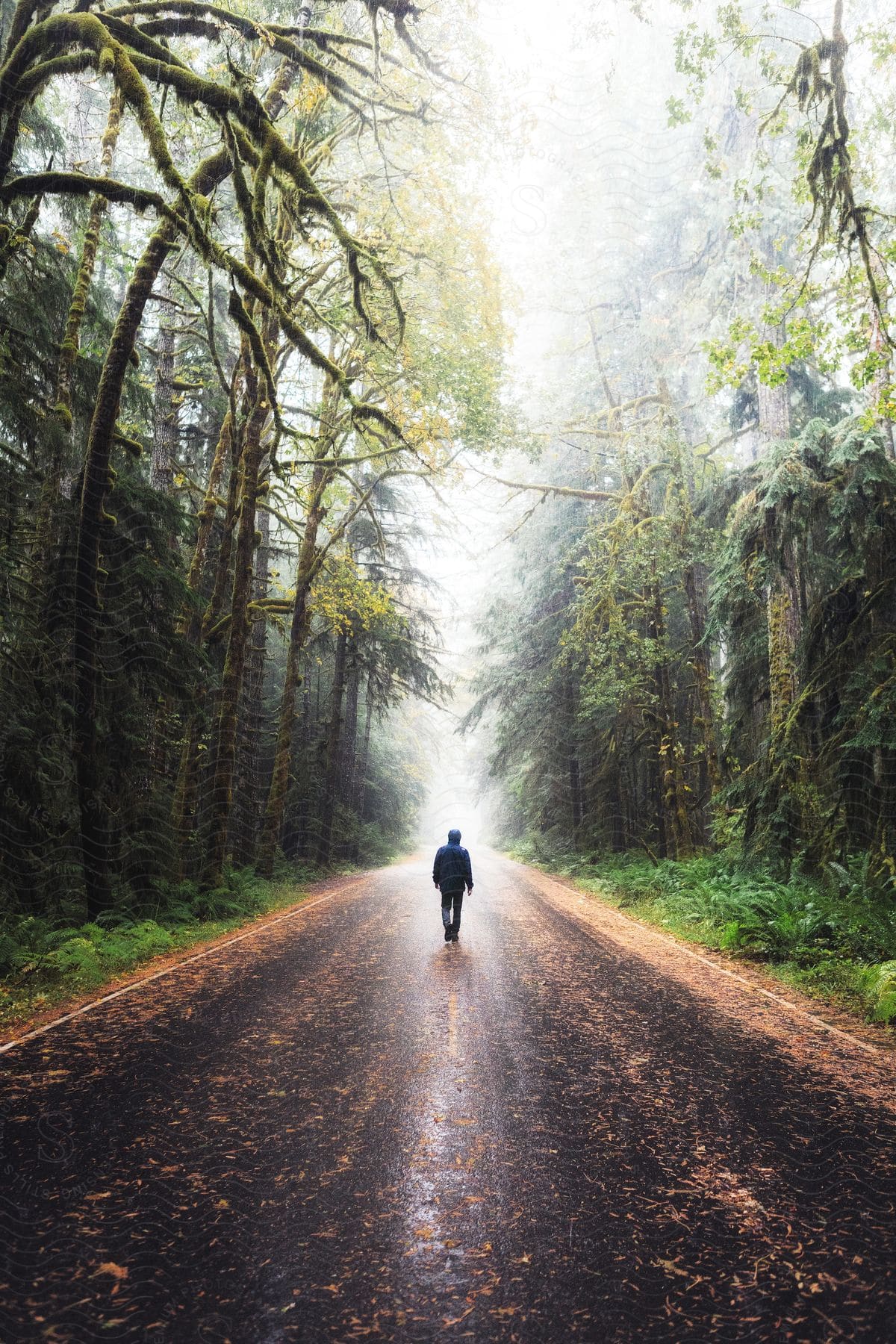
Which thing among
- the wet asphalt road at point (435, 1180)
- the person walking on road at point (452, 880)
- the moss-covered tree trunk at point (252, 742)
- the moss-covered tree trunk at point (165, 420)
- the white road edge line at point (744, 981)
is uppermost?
the moss-covered tree trunk at point (165, 420)

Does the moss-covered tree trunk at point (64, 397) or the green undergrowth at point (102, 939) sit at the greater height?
the moss-covered tree trunk at point (64, 397)

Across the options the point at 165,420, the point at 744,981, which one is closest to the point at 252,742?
the point at 165,420

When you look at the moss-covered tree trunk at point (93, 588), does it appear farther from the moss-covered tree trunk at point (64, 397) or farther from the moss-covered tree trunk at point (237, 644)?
the moss-covered tree trunk at point (237, 644)

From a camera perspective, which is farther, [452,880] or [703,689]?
[703,689]

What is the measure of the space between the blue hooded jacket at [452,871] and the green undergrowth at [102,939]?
3.21m

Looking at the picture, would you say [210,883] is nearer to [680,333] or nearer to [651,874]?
[651,874]

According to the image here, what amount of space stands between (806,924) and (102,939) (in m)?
8.00

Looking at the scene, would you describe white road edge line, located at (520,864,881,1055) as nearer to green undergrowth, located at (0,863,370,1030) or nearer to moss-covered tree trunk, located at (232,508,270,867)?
green undergrowth, located at (0,863,370,1030)

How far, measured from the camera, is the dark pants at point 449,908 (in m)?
9.63

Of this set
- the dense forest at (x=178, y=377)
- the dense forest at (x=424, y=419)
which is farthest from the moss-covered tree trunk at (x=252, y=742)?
the dense forest at (x=178, y=377)

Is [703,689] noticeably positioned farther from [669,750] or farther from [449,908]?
[449,908]

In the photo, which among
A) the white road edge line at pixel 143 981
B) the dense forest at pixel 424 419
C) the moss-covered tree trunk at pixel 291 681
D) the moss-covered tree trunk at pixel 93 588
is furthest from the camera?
the moss-covered tree trunk at pixel 291 681

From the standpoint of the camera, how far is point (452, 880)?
957 centimetres

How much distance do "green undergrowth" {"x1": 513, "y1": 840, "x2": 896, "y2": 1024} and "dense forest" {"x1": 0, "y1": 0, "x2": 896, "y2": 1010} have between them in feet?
0.77
